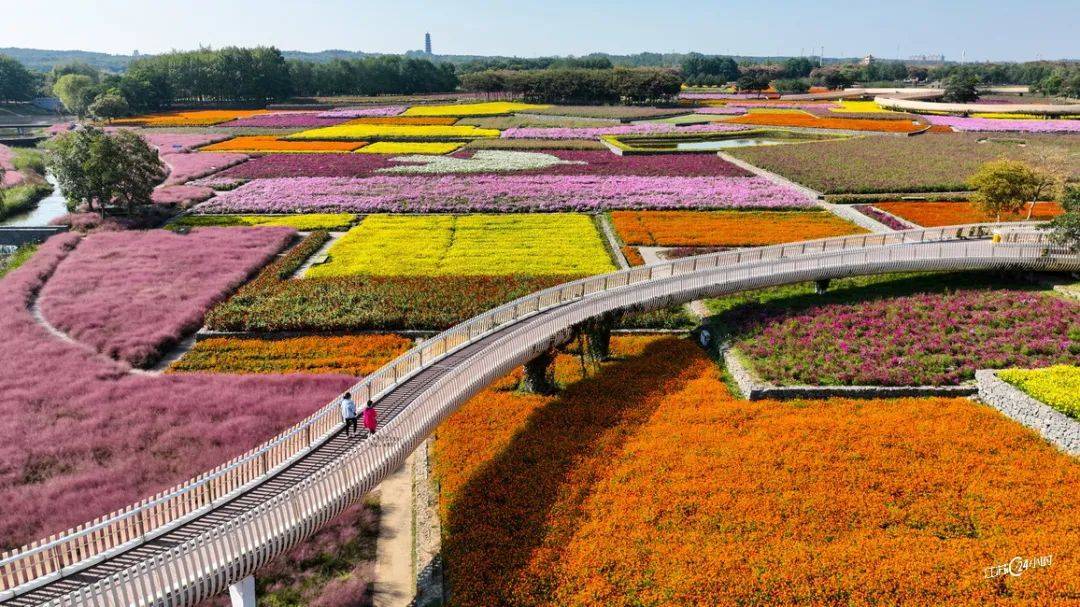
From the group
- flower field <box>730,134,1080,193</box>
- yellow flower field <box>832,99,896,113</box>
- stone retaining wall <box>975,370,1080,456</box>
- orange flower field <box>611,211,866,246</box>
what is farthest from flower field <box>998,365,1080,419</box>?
yellow flower field <box>832,99,896,113</box>

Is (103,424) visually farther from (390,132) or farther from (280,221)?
(390,132)

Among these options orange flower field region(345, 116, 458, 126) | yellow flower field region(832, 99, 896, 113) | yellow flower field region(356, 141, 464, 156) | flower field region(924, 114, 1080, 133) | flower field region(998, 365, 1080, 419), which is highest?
yellow flower field region(832, 99, 896, 113)

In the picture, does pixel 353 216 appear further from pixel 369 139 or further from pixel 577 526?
pixel 369 139

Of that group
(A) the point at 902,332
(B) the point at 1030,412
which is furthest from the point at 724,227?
(B) the point at 1030,412

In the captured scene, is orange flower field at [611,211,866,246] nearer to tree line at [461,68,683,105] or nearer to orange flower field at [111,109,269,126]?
orange flower field at [111,109,269,126]

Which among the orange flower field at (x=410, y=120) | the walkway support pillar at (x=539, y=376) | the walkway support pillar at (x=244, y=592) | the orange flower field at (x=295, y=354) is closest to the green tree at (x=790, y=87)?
the orange flower field at (x=410, y=120)
